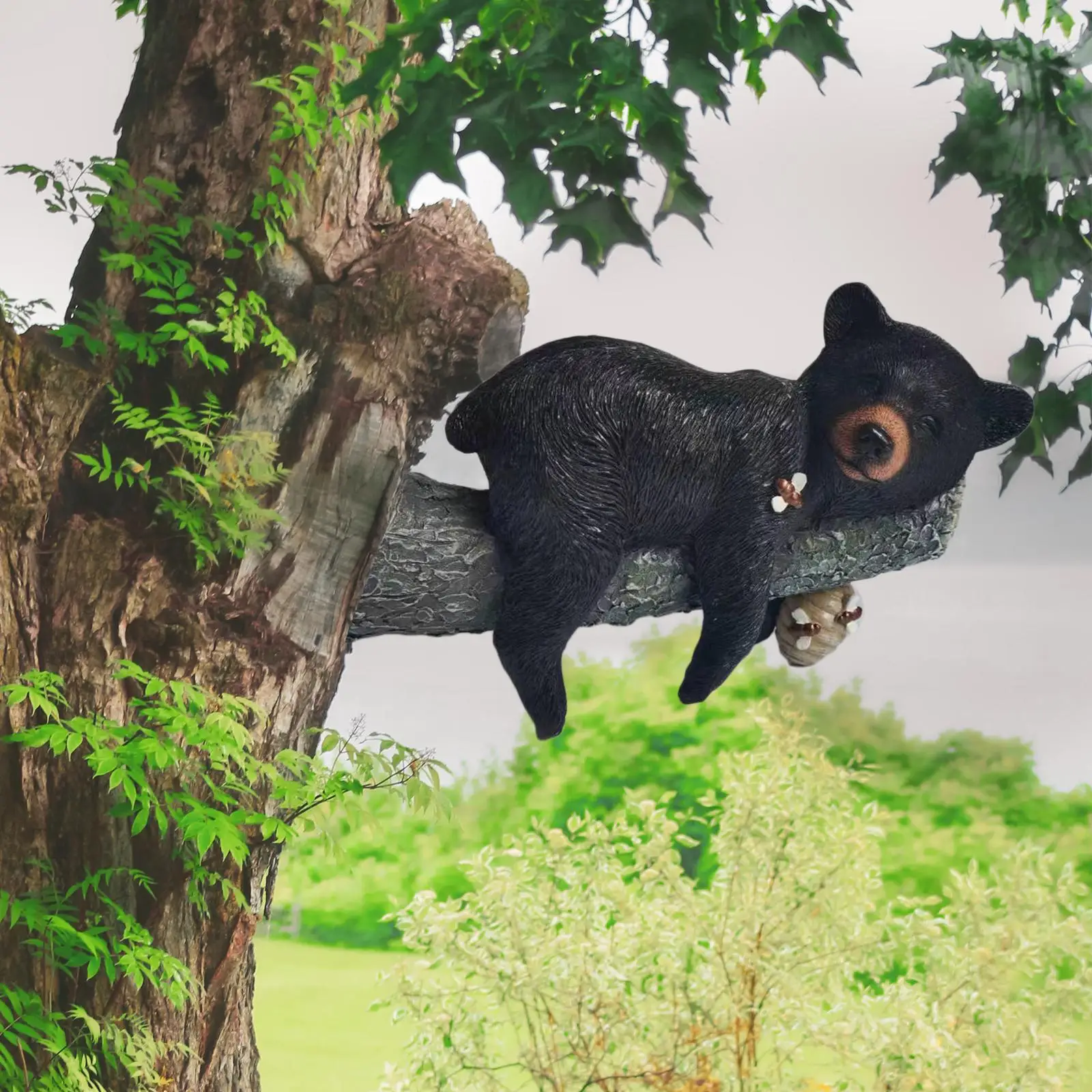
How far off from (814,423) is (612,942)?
24.2 inches

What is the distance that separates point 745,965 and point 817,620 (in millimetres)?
389

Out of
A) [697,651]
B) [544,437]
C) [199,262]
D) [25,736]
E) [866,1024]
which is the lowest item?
[866,1024]

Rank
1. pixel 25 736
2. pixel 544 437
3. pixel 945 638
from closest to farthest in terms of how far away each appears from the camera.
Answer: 1. pixel 25 736
2. pixel 544 437
3. pixel 945 638

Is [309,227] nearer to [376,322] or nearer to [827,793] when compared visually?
[376,322]

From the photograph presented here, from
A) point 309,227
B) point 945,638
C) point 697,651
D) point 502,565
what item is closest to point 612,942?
point 697,651

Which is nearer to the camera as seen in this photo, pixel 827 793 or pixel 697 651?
pixel 697 651

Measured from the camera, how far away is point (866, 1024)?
1.29 metres

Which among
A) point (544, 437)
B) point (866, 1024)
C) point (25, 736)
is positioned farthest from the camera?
point (866, 1024)

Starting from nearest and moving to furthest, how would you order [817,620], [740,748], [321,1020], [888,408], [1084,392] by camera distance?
[888,408] → [817,620] → [1084,392] → [321,1020] → [740,748]

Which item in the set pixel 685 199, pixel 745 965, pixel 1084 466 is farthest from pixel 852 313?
pixel 745 965

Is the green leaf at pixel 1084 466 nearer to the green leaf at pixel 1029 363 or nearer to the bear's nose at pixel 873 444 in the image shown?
the green leaf at pixel 1029 363

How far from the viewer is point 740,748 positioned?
5.81 ft

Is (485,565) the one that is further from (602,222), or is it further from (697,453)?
(602,222)

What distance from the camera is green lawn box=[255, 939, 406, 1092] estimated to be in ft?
4.67
